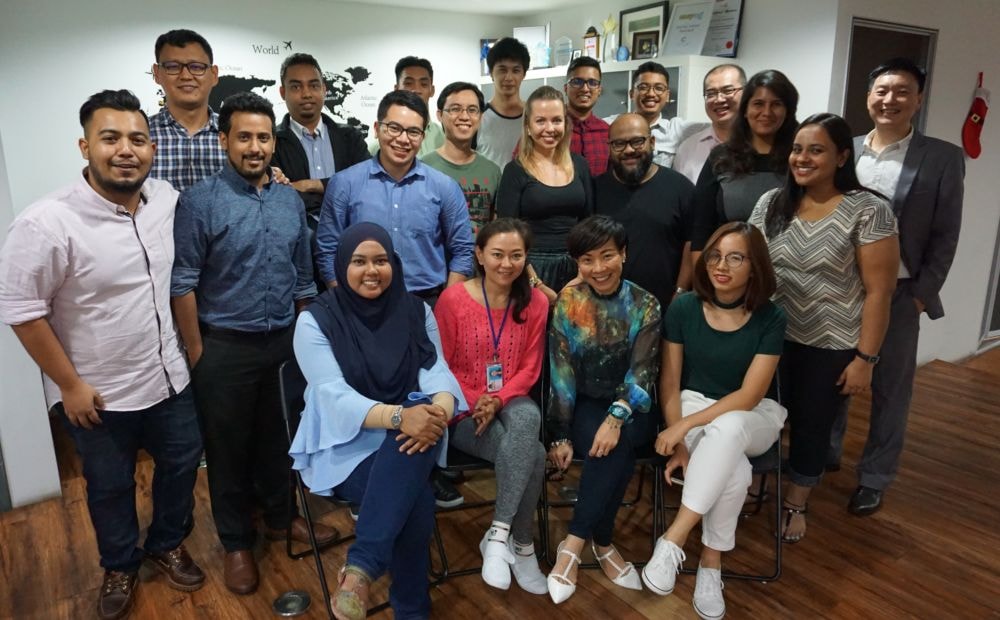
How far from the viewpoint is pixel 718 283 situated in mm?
2244

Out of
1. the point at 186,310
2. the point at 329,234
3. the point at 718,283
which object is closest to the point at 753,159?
the point at 718,283

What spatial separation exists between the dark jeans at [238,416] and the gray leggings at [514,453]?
68 cm

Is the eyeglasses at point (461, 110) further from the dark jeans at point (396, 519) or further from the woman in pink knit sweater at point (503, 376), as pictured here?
the dark jeans at point (396, 519)

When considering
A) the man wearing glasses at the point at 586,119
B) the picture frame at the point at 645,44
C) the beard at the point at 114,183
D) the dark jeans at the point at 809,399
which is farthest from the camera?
the picture frame at the point at 645,44

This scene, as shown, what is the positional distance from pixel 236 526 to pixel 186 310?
0.81 metres

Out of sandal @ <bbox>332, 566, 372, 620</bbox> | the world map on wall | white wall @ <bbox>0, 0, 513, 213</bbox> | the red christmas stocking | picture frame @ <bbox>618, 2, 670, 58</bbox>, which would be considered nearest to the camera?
sandal @ <bbox>332, 566, 372, 620</bbox>

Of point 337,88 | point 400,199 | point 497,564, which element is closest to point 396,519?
point 497,564

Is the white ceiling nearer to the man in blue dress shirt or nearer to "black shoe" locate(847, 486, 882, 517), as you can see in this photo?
the man in blue dress shirt

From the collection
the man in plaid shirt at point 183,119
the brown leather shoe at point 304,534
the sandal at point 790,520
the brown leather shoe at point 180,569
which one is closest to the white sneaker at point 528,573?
the brown leather shoe at point 304,534

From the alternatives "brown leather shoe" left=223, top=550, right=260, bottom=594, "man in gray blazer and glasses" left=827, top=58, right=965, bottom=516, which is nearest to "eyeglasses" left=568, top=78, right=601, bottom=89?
"man in gray blazer and glasses" left=827, top=58, right=965, bottom=516

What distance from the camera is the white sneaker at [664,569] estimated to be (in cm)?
212

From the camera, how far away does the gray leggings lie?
7.07 ft

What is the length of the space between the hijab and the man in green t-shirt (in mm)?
775

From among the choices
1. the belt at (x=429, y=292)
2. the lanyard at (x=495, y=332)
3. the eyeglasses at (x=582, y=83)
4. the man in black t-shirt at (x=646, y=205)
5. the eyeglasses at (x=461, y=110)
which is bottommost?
the lanyard at (x=495, y=332)
